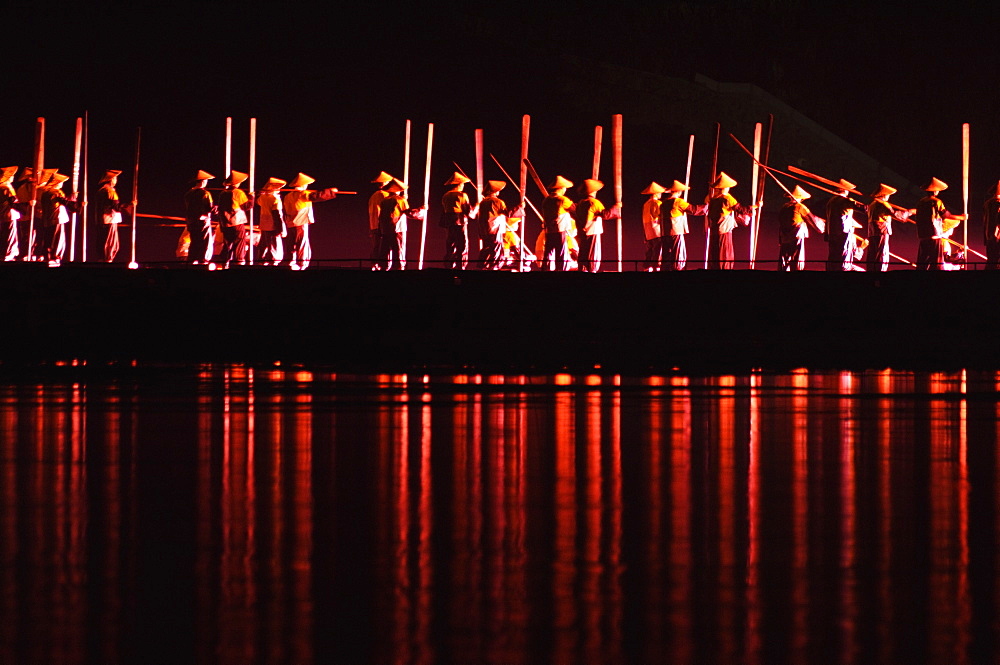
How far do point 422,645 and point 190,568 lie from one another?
1700 millimetres

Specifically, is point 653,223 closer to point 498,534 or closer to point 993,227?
point 993,227

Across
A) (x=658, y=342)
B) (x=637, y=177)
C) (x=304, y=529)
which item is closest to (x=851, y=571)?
(x=304, y=529)

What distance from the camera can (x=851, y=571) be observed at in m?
7.66

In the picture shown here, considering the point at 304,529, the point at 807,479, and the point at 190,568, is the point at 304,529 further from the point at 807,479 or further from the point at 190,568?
the point at 807,479

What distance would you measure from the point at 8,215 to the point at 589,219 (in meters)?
9.34

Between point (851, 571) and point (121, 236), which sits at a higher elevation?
point (121, 236)

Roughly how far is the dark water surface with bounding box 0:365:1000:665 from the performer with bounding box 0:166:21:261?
15.2 m

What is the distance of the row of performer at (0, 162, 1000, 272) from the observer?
2898 centimetres

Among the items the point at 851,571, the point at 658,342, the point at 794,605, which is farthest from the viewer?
the point at 658,342

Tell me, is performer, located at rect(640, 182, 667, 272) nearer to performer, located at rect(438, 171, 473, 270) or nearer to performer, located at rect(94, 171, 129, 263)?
performer, located at rect(438, 171, 473, 270)

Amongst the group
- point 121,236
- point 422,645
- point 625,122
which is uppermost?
point 625,122

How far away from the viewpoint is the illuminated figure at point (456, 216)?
2936 centimetres

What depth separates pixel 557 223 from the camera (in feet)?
96.8

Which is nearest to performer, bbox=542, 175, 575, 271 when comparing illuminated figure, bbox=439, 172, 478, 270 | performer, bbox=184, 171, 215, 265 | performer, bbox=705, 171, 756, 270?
illuminated figure, bbox=439, 172, 478, 270
